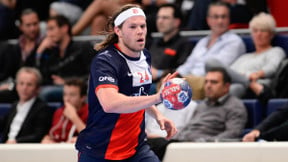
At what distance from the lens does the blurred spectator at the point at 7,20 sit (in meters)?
9.98

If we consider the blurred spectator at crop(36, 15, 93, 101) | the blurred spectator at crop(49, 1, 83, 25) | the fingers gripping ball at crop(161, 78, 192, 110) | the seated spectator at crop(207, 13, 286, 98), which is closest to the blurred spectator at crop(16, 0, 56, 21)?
the blurred spectator at crop(49, 1, 83, 25)

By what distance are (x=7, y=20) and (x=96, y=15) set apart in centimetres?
154

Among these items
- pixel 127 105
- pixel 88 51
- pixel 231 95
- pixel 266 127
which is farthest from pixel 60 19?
pixel 127 105

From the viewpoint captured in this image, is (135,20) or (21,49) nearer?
(135,20)

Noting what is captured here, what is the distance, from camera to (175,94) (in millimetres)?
4145

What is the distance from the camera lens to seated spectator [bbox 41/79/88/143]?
7.40m

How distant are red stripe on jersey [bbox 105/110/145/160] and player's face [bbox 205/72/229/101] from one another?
2.56 metres

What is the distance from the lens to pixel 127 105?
4.24 meters

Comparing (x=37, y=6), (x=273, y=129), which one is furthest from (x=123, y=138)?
(x=37, y=6)

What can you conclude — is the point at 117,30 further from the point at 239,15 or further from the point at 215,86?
the point at 239,15

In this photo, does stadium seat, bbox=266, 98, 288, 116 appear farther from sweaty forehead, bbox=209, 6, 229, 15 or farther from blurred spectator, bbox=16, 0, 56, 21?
blurred spectator, bbox=16, 0, 56, 21

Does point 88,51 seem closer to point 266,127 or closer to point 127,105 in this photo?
point 266,127

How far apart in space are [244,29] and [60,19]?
2.32m

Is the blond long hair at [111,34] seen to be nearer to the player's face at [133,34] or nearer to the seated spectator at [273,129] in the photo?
the player's face at [133,34]
